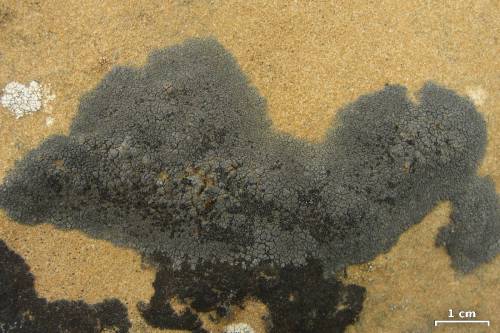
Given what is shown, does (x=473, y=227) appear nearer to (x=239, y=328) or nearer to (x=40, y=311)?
(x=239, y=328)

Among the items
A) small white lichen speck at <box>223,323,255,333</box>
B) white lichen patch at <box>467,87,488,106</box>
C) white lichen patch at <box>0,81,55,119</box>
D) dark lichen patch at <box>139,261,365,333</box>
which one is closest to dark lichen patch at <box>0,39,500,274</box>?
dark lichen patch at <box>139,261,365,333</box>

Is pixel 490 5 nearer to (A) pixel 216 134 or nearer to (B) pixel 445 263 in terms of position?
(B) pixel 445 263

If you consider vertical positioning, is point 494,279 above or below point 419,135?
below

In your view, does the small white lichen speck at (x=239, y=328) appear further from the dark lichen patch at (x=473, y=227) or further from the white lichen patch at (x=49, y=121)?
the white lichen patch at (x=49, y=121)

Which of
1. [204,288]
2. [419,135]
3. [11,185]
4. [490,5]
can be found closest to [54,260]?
[11,185]

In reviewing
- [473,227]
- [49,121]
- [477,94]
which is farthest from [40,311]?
[477,94]
